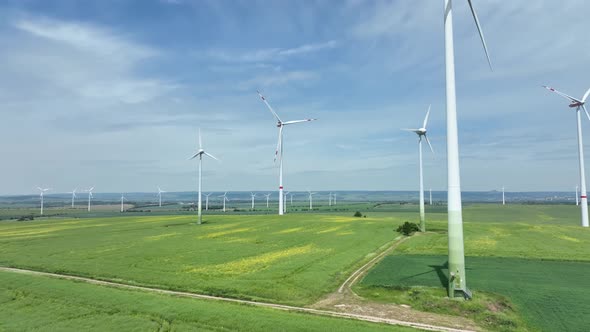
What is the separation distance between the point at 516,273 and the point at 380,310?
58.9 ft

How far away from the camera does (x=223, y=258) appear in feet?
148

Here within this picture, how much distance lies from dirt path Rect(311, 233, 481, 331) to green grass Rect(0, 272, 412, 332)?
9.34 feet

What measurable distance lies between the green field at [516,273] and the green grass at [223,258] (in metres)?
4.50

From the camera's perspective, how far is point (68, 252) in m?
50.7

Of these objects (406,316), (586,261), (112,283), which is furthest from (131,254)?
(586,261)

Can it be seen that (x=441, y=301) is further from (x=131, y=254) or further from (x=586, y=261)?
(x=131, y=254)

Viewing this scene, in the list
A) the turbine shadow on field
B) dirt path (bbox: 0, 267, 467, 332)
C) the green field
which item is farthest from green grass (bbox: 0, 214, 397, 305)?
the turbine shadow on field

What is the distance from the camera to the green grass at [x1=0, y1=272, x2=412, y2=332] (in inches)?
868

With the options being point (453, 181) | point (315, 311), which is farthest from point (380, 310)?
point (453, 181)

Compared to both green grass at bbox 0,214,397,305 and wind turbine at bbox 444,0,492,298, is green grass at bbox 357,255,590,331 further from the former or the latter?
green grass at bbox 0,214,397,305

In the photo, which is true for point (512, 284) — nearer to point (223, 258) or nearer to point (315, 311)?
point (315, 311)

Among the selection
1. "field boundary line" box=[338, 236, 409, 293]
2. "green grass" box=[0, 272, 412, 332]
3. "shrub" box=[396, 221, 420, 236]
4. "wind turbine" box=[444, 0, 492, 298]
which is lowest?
"field boundary line" box=[338, 236, 409, 293]

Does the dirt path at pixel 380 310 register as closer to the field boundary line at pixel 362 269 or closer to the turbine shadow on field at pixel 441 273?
the field boundary line at pixel 362 269

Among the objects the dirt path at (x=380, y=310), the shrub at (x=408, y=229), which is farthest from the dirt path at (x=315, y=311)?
the shrub at (x=408, y=229)
